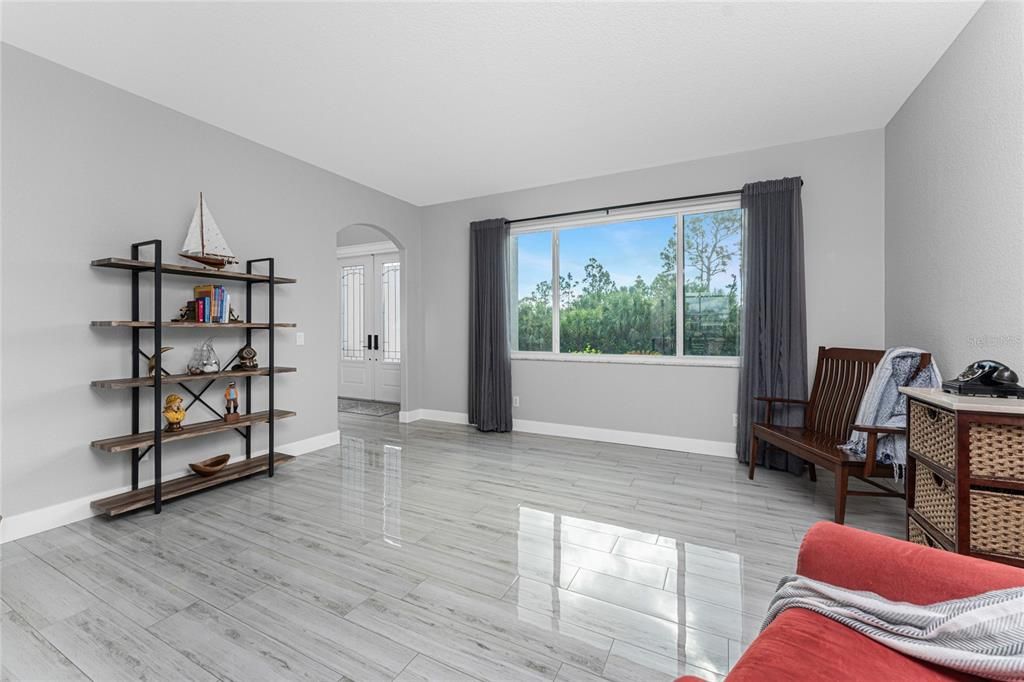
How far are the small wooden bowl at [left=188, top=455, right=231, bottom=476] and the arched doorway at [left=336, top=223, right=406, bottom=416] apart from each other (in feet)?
10.4

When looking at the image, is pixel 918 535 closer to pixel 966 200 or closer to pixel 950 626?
pixel 950 626

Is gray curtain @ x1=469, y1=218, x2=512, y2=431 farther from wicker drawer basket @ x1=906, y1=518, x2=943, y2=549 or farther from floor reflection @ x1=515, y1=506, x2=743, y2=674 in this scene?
A: wicker drawer basket @ x1=906, y1=518, x2=943, y2=549

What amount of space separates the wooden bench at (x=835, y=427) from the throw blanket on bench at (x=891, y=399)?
0.16ft

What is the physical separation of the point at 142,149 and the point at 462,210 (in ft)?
10.1

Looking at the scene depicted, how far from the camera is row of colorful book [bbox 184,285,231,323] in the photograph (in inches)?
124

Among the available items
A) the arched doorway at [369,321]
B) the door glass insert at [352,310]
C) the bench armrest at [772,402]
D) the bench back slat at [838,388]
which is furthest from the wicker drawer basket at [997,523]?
the door glass insert at [352,310]

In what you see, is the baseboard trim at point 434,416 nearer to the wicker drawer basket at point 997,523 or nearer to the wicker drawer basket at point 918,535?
the wicker drawer basket at point 918,535

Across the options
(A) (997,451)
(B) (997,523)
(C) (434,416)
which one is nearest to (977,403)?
(A) (997,451)

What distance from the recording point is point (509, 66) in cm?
266

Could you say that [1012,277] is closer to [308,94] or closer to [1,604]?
[308,94]

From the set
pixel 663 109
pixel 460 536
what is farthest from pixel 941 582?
pixel 663 109

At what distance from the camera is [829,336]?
12.1 feet

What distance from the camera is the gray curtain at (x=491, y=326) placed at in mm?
4980

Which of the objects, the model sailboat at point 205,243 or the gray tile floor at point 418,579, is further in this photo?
the model sailboat at point 205,243
